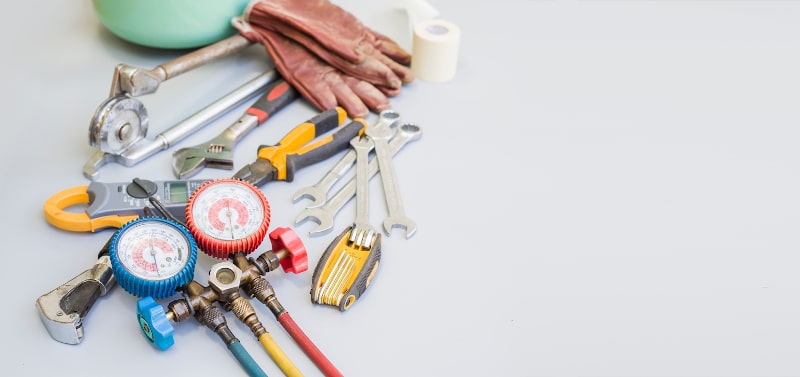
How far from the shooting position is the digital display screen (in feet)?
4.13

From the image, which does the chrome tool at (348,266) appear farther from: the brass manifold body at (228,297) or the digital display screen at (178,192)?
the digital display screen at (178,192)

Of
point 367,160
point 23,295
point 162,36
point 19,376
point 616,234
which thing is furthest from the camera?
point 162,36

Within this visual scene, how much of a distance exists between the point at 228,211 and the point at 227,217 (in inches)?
0.4

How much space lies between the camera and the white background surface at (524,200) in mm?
1111

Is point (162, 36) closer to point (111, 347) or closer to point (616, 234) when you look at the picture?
point (111, 347)

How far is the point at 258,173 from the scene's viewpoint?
1.34m

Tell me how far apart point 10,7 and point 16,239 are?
867 millimetres

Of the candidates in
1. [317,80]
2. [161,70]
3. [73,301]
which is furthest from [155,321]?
[317,80]

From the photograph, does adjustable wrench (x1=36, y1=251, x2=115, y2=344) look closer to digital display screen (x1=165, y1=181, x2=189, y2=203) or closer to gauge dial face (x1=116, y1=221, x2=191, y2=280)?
gauge dial face (x1=116, y1=221, x2=191, y2=280)

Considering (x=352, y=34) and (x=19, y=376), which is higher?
(x=352, y=34)

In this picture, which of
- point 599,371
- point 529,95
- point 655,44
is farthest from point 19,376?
point 655,44

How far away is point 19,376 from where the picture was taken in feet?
3.37

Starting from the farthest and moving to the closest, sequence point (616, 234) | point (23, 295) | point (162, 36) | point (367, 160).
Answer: point (162, 36), point (367, 160), point (616, 234), point (23, 295)

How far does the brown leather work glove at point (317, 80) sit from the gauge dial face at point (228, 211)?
1.27 feet
